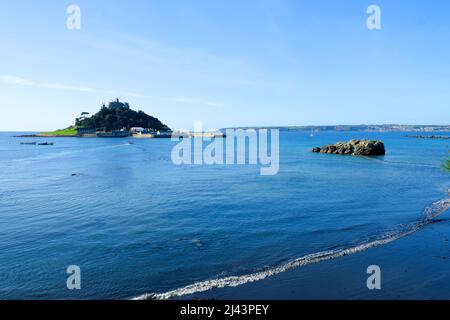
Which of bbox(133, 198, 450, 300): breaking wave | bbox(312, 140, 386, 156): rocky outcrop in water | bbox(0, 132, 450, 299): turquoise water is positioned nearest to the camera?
bbox(133, 198, 450, 300): breaking wave

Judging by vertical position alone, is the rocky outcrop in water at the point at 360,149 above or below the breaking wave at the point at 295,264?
above

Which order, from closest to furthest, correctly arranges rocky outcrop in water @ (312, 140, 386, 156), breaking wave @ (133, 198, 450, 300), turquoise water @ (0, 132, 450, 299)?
1. breaking wave @ (133, 198, 450, 300)
2. turquoise water @ (0, 132, 450, 299)
3. rocky outcrop in water @ (312, 140, 386, 156)

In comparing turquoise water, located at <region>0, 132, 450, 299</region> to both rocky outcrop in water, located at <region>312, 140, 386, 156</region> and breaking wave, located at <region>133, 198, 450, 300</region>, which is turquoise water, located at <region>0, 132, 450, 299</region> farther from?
rocky outcrop in water, located at <region>312, 140, 386, 156</region>

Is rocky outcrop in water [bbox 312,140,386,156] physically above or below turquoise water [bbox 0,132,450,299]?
above

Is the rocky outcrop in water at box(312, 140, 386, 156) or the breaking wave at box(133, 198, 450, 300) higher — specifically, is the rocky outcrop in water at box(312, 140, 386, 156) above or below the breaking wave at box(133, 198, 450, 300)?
above

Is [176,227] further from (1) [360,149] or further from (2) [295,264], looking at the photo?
(1) [360,149]

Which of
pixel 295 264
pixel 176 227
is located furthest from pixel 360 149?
pixel 295 264

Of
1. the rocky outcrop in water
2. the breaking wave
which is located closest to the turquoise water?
the breaking wave

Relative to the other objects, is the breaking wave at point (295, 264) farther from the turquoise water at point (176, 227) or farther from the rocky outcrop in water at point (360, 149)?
the rocky outcrop in water at point (360, 149)

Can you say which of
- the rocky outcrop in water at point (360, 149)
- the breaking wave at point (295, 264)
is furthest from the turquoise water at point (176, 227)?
the rocky outcrop in water at point (360, 149)

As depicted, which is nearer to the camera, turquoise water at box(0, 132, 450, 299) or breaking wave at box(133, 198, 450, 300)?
breaking wave at box(133, 198, 450, 300)

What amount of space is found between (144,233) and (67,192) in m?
20.1

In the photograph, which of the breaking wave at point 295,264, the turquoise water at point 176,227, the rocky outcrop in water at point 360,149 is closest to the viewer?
the breaking wave at point 295,264

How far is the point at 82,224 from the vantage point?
24.7 meters
